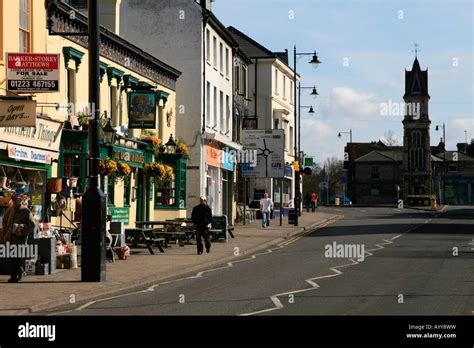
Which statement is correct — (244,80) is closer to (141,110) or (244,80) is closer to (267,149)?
(267,149)

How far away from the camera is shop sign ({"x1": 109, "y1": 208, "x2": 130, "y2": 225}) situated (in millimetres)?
32375

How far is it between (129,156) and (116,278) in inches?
529

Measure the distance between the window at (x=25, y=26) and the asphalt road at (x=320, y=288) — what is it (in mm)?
8095

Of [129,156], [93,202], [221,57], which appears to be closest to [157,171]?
[129,156]

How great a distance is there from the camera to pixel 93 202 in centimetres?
2009

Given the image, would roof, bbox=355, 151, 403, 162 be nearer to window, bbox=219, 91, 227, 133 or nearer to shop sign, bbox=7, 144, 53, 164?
window, bbox=219, 91, 227, 133

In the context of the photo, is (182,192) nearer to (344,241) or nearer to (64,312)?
(344,241)

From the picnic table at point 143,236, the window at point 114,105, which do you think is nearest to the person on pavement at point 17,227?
the picnic table at point 143,236

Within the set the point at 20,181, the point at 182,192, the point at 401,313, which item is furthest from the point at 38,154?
the point at 182,192

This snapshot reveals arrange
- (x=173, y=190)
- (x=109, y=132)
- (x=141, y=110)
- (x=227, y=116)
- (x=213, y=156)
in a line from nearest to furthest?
(x=109, y=132) < (x=141, y=110) < (x=173, y=190) < (x=213, y=156) < (x=227, y=116)

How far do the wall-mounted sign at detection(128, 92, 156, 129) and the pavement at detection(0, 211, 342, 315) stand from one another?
15.0 ft

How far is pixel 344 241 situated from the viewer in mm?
36281

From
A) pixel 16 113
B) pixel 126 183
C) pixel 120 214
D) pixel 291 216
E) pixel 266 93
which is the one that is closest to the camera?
pixel 16 113
